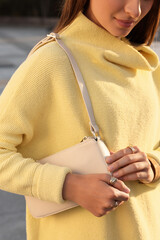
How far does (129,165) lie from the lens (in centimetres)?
110

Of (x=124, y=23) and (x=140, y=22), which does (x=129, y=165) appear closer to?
(x=124, y=23)

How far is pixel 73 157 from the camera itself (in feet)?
3.64

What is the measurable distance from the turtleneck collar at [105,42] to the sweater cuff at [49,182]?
34 cm

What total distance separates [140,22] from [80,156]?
0.54 m

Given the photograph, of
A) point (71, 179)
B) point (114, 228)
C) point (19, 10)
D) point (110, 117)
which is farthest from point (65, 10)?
point (19, 10)

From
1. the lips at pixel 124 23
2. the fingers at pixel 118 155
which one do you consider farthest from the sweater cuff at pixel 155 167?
the lips at pixel 124 23

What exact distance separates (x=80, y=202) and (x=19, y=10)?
798 inches

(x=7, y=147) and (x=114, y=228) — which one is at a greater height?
(x=7, y=147)

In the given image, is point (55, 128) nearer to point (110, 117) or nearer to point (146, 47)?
point (110, 117)

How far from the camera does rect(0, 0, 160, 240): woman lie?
1.09 m

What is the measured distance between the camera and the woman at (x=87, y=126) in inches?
43.0

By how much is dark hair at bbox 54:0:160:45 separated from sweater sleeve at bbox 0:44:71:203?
200 millimetres

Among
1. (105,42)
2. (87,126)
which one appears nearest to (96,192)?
(87,126)

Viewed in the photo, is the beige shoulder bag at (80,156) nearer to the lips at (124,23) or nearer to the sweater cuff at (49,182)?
the sweater cuff at (49,182)
